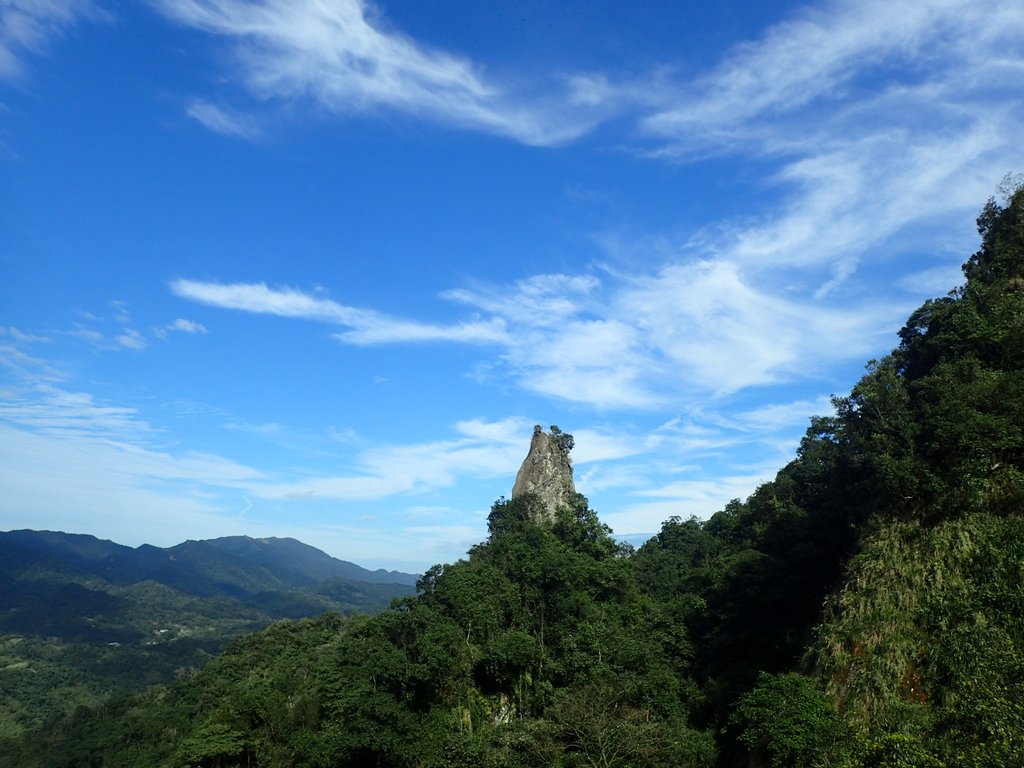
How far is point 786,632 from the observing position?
2961cm

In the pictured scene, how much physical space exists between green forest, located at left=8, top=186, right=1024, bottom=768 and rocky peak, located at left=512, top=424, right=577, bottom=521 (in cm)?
1289

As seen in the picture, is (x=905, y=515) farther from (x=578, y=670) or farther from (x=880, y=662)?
(x=578, y=670)

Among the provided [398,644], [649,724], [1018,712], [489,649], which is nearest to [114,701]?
[398,644]

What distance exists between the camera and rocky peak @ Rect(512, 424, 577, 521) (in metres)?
68.9

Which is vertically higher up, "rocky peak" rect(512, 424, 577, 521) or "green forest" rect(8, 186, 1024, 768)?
"rocky peak" rect(512, 424, 577, 521)

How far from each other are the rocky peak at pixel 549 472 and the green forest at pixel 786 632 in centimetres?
1289

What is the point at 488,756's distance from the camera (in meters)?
27.3

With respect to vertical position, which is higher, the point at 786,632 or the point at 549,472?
the point at 549,472

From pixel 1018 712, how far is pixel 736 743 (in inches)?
580

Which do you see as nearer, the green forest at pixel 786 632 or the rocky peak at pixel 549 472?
the green forest at pixel 786 632

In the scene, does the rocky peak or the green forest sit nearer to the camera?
the green forest

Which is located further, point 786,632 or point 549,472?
point 549,472

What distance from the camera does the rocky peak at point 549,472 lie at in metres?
68.9

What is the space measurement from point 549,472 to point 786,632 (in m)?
42.1
